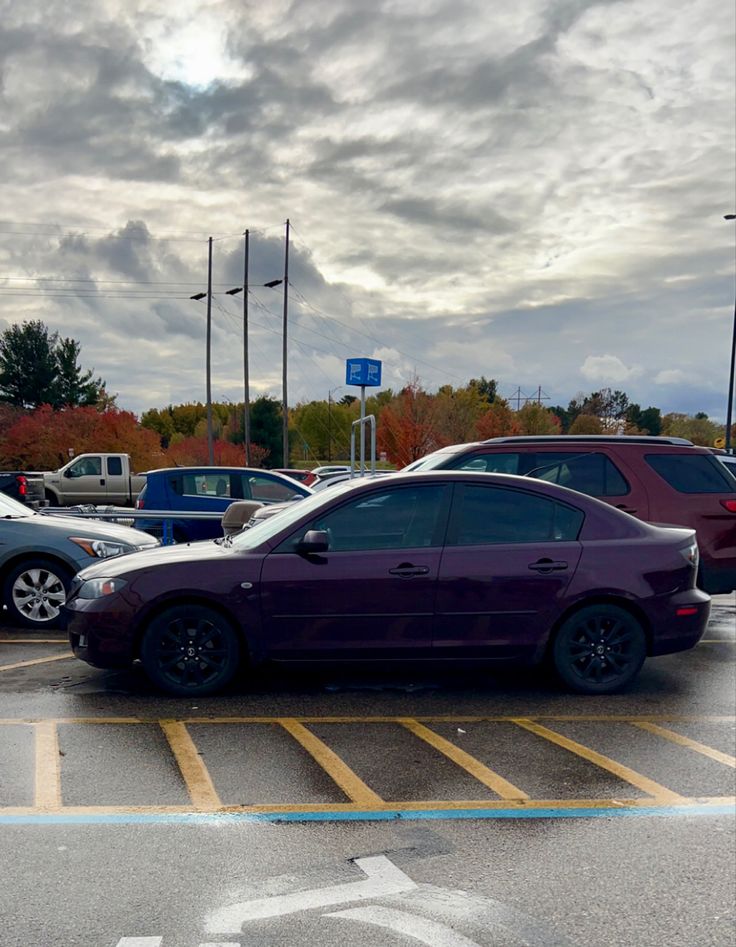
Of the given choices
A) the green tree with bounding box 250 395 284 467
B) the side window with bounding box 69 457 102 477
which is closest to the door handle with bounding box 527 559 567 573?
the side window with bounding box 69 457 102 477

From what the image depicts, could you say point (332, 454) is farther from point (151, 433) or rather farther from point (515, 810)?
point (515, 810)

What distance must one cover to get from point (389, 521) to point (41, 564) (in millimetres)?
4092

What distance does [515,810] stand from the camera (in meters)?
4.61

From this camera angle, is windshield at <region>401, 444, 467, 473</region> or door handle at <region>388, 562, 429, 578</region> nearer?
door handle at <region>388, 562, 429, 578</region>

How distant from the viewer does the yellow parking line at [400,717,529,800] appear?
4.87m

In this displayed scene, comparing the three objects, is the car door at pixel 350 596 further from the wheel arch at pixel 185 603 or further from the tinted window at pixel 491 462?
the tinted window at pixel 491 462

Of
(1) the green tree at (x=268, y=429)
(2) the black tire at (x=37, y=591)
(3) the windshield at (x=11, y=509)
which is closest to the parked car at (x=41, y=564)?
(2) the black tire at (x=37, y=591)

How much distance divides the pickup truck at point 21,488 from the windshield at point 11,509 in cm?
530

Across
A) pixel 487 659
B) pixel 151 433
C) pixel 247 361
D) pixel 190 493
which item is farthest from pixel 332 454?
pixel 487 659

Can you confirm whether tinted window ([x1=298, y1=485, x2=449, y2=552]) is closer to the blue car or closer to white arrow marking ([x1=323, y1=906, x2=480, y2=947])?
white arrow marking ([x1=323, y1=906, x2=480, y2=947])

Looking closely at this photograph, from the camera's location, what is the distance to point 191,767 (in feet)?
16.9

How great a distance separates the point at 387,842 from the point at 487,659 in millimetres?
2623

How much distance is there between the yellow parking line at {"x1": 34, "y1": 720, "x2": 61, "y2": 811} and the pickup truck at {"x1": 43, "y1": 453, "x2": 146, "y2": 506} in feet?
91.9

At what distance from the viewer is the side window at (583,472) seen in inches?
364
